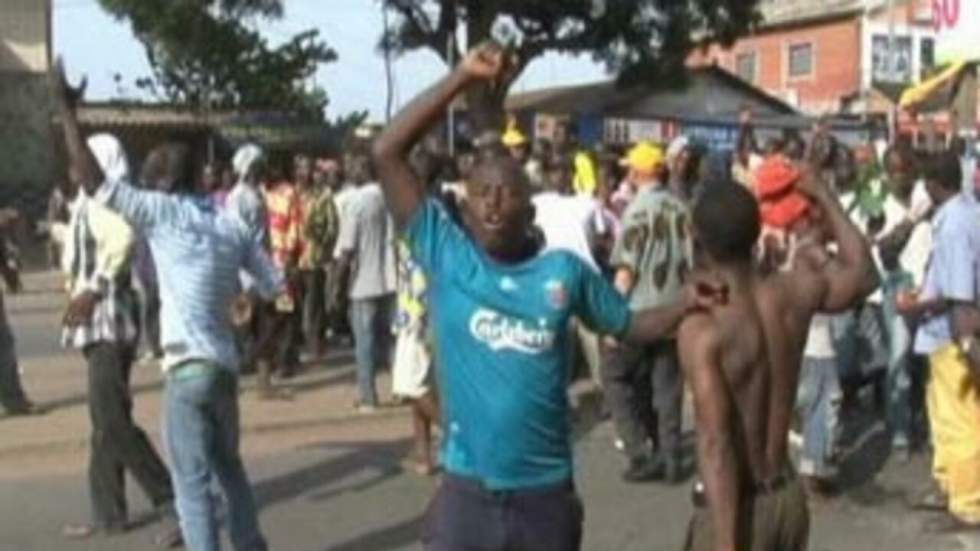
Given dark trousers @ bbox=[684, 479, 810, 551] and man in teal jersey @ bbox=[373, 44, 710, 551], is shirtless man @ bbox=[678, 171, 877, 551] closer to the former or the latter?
dark trousers @ bbox=[684, 479, 810, 551]

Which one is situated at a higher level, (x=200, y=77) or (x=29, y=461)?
(x=200, y=77)

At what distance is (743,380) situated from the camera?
450 centimetres

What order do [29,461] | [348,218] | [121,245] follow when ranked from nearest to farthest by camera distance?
[121,245] → [29,461] → [348,218]

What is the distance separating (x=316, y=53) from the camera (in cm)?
4484

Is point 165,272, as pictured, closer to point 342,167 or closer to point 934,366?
point 934,366

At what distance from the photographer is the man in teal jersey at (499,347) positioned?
464 cm

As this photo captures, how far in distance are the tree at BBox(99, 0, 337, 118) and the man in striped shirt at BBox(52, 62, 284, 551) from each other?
108 ft

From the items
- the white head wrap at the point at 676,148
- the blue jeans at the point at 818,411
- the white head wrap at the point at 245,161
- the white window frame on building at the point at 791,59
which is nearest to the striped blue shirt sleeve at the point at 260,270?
the blue jeans at the point at 818,411

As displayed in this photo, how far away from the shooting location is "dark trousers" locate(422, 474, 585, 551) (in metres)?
4.66

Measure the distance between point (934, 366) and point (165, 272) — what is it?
385 cm

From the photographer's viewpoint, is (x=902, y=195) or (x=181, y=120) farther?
(x=181, y=120)

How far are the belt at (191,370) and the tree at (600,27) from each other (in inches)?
1274

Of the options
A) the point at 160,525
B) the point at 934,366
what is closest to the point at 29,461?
the point at 160,525

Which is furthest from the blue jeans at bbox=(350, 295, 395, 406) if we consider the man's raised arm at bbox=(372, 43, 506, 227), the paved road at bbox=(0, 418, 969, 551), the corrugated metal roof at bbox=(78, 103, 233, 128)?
the corrugated metal roof at bbox=(78, 103, 233, 128)
